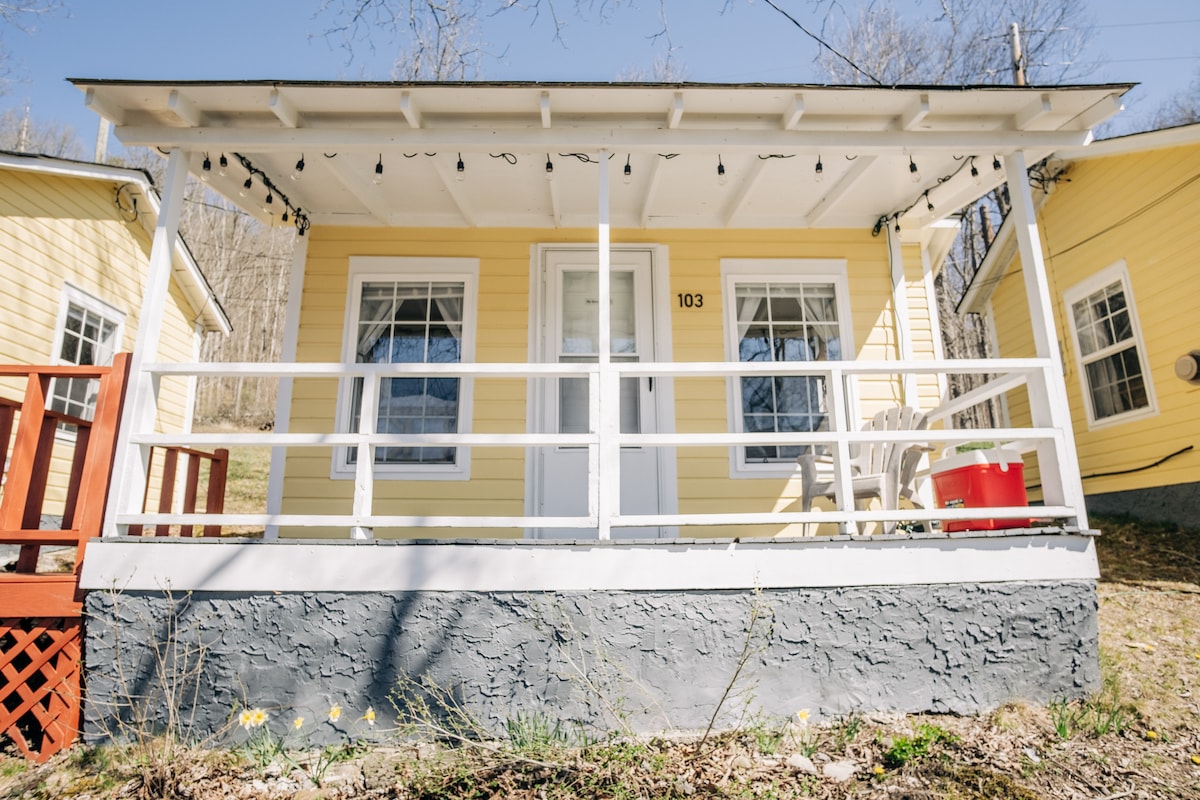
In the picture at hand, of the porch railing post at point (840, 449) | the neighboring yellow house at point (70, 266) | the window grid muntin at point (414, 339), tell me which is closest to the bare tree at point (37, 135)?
the neighboring yellow house at point (70, 266)

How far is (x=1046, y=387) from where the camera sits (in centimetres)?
357

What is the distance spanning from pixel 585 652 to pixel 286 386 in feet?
10.4

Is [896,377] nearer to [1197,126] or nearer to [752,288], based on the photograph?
[752,288]

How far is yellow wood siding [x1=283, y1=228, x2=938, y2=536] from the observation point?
497 centimetres

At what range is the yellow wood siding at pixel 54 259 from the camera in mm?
6676

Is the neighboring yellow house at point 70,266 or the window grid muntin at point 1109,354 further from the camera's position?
the window grid muntin at point 1109,354

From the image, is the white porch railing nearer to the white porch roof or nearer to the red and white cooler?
the red and white cooler

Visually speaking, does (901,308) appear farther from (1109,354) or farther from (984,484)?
(1109,354)

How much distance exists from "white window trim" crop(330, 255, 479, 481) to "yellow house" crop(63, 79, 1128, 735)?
2 centimetres

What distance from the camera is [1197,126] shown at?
6.09m

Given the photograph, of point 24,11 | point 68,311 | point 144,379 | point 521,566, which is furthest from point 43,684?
point 68,311

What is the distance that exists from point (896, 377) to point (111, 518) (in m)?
5.10

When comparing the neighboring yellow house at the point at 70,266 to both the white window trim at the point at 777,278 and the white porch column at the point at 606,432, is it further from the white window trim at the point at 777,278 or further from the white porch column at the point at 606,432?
the white window trim at the point at 777,278

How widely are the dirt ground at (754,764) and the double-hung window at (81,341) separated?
18.3ft
